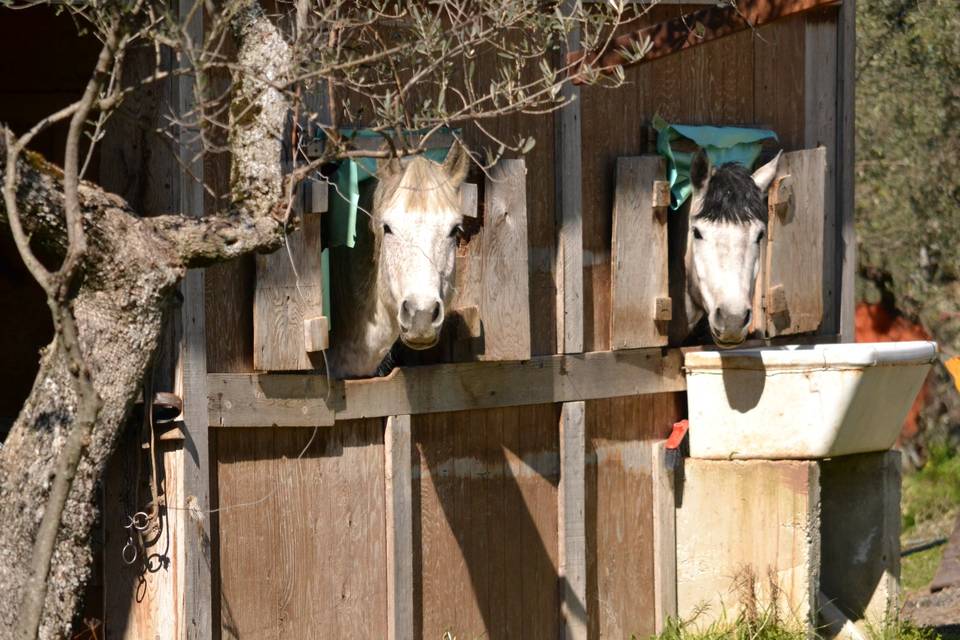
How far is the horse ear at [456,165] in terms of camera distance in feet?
17.4

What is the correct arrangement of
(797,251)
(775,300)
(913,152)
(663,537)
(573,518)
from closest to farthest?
(573,518), (663,537), (775,300), (797,251), (913,152)

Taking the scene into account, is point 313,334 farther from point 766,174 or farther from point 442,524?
point 766,174

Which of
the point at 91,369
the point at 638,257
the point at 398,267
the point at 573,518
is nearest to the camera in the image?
the point at 91,369

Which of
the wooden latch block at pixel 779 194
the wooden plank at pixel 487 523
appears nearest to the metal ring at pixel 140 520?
the wooden plank at pixel 487 523

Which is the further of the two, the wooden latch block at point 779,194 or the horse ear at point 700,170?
the wooden latch block at point 779,194

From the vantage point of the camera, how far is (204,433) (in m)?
5.04

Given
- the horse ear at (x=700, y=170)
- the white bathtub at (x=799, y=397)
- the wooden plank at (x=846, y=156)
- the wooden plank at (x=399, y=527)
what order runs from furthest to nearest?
the wooden plank at (x=846, y=156) → the horse ear at (x=700, y=170) → the white bathtub at (x=799, y=397) → the wooden plank at (x=399, y=527)

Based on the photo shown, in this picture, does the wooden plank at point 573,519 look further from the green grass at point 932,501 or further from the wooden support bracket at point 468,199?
the green grass at point 932,501

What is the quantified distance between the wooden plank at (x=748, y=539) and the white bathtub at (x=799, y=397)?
9cm

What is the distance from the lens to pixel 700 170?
640 cm

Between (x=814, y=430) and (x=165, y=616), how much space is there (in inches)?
116

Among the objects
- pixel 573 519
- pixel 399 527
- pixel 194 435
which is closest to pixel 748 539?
pixel 573 519

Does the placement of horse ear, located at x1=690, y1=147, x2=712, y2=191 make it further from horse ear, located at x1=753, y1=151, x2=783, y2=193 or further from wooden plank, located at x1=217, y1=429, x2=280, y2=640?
wooden plank, located at x1=217, y1=429, x2=280, y2=640

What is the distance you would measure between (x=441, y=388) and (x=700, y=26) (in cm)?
182
